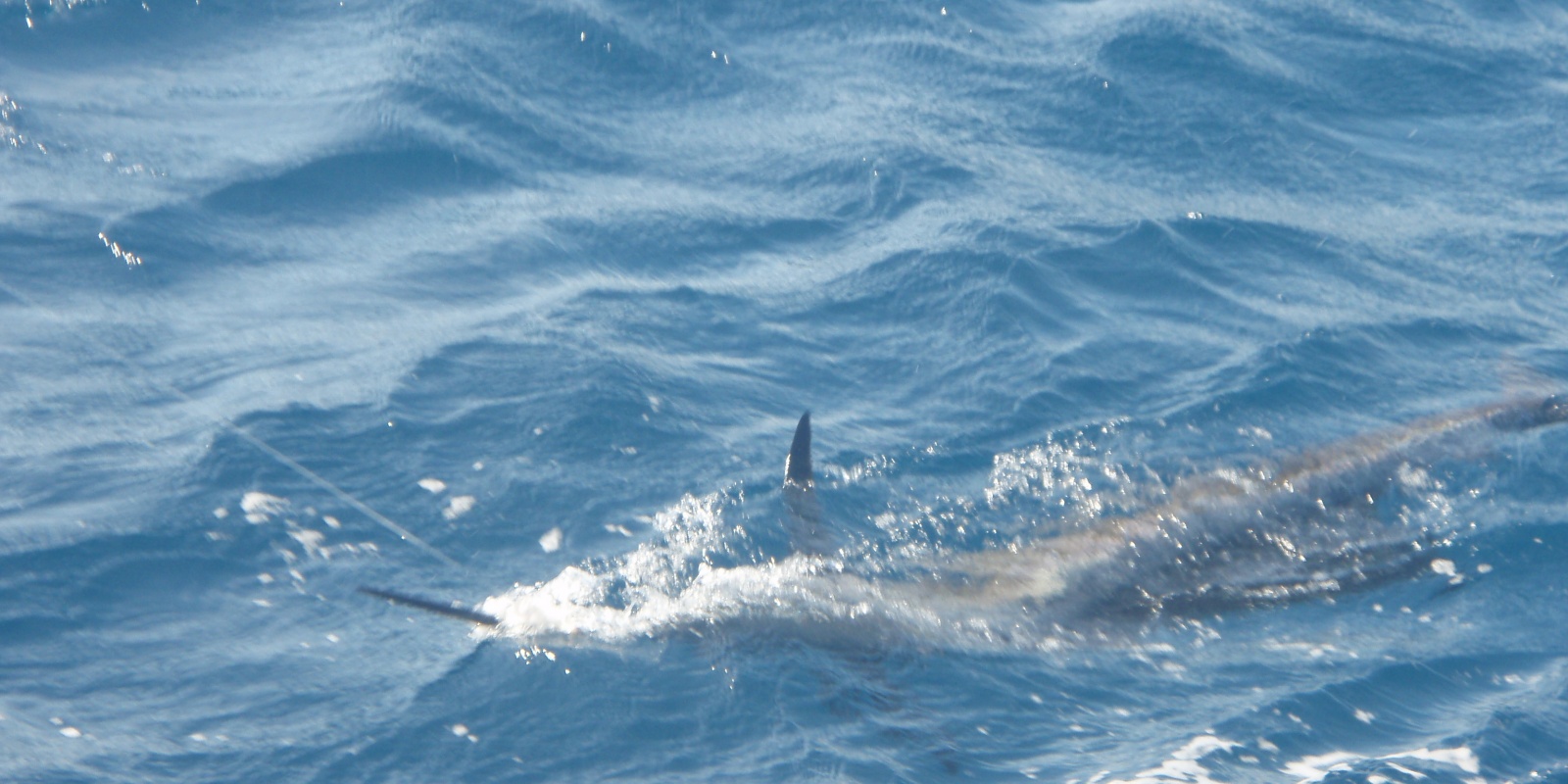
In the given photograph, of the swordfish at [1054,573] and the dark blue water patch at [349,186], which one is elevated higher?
the dark blue water patch at [349,186]

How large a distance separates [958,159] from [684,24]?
155 inches

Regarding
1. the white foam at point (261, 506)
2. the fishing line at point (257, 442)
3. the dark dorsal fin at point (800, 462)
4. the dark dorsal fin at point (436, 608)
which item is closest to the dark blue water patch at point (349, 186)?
the fishing line at point (257, 442)

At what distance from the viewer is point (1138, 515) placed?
318 inches

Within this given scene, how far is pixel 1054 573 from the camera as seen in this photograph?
7625 millimetres

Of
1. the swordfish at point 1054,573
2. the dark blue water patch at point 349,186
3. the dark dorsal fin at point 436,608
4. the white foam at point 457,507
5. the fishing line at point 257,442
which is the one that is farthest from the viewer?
the dark blue water patch at point 349,186

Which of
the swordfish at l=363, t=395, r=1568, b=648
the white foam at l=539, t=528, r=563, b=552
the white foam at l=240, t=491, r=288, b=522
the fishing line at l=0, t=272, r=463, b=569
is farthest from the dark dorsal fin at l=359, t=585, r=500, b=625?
the white foam at l=240, t=491, r=288, b=522

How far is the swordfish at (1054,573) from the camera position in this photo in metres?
6.95

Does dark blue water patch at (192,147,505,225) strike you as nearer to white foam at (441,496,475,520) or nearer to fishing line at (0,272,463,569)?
fishing line at (0,272,463,569)

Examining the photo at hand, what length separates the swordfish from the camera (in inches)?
274

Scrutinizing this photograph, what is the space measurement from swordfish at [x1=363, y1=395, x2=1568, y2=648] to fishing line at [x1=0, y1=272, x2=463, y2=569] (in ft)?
1.61

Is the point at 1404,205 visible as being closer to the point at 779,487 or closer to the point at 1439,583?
the point at 1439,583

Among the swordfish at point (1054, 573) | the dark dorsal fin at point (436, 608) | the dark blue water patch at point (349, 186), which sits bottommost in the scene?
the dark dorsal fin at point (436, 608)

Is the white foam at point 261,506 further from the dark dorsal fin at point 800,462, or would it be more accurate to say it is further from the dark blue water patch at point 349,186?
the dark blue water patch at point 349,186

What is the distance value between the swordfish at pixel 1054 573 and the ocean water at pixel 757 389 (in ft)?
0.12
